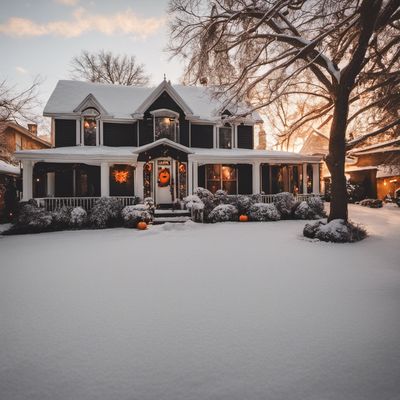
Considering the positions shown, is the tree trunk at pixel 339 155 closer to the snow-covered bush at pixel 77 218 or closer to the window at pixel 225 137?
the window at pixel 225 137

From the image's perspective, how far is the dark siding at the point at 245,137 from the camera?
18.9 metres

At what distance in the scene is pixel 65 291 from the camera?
443cm

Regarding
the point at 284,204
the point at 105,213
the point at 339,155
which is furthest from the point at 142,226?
the point at 339,155

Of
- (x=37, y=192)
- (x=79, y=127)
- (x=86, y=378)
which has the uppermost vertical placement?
(x=79, y=127)

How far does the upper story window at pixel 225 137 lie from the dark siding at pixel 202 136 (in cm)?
73

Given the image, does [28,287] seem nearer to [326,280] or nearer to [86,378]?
[86,378]

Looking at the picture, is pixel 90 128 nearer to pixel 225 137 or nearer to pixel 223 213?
pixel 225 137

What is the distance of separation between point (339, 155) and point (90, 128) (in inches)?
575

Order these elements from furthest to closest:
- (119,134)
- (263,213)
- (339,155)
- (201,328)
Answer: (119,134) < (263,213) < (339,155) < (201,328)

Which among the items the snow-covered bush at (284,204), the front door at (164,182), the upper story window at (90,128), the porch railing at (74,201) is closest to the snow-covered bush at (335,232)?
the snow-covered bush at (284,204)

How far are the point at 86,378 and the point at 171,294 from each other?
2.04 metres

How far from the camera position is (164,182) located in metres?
16.4

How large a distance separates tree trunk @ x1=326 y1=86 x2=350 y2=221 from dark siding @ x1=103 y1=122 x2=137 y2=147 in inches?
484

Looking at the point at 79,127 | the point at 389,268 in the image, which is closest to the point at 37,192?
the point at 79,127
